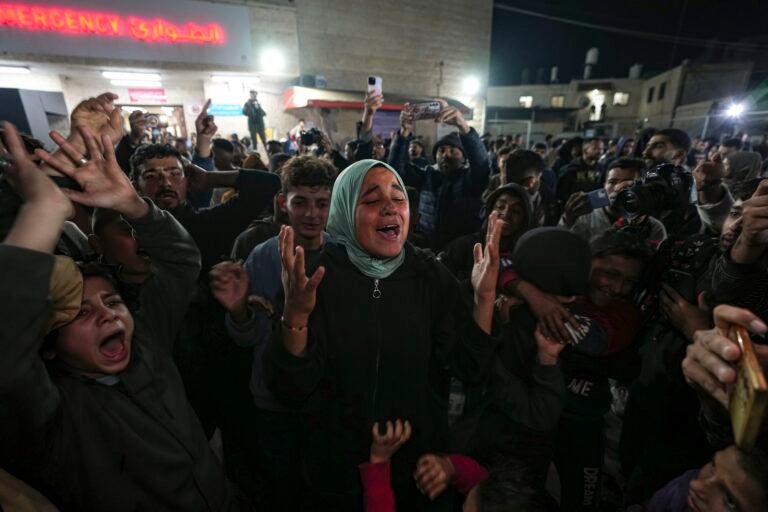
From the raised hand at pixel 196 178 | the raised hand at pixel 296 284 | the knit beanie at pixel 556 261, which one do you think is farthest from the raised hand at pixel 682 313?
the raised hand at pixel 196 178

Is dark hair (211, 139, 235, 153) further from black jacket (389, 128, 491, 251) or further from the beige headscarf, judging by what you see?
the beige headscarf

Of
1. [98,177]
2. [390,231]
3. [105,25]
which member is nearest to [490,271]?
[390,231]

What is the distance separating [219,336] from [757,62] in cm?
→ 3849

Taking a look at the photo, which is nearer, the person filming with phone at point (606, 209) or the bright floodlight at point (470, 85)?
the person filming with phone at point (606, 209)

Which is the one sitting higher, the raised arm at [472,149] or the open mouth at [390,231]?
the raised arm at [472,149]

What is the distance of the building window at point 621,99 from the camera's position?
116 ft

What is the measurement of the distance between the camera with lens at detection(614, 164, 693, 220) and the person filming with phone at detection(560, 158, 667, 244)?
0.47ft

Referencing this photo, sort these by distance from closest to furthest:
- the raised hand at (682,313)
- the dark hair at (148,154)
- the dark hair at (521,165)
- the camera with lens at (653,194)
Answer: the raised hand at (682,313) < the camera with lens at (653,194) < the dark hair at (148,154) < the dark hair at (521,165)

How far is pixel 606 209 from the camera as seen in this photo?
3072mm

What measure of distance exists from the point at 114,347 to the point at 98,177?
652 millimetres

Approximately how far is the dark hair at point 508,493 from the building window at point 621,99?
43825mm

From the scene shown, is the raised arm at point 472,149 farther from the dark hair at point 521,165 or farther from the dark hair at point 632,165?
the dark hair at point 632,165

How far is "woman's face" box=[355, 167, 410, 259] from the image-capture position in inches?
58.5

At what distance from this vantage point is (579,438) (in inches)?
81.0
